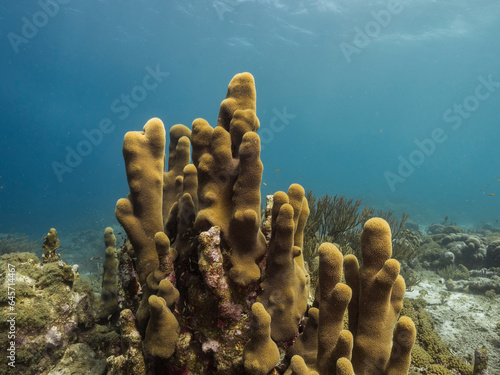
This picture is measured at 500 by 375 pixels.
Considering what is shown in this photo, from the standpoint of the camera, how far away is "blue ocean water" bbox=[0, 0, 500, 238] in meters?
34.8

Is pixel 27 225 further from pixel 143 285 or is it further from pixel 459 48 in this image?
pixel 459 48

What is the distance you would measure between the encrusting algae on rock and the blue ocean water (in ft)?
22.1

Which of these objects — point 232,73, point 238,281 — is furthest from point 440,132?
point 232,73

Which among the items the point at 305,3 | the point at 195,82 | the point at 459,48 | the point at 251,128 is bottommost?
the point at 251,128

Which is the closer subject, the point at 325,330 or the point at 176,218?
the point at 325,330

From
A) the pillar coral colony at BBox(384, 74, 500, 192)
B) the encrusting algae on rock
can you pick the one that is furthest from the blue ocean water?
the encrusting algae on rock

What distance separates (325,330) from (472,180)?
17511 cm

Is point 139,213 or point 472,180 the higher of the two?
point 472,180

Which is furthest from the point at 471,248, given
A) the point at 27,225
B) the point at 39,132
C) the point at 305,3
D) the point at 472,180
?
the point at 39,132

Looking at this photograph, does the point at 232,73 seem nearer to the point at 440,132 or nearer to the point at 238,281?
the point at 440,132

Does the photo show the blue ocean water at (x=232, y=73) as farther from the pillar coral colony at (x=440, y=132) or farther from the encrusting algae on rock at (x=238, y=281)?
the encrusting algae on rock at (x=238, y=281)

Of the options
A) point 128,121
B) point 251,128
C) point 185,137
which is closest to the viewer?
point 251,128

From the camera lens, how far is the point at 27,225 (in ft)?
98.1

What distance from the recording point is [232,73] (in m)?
82.2
